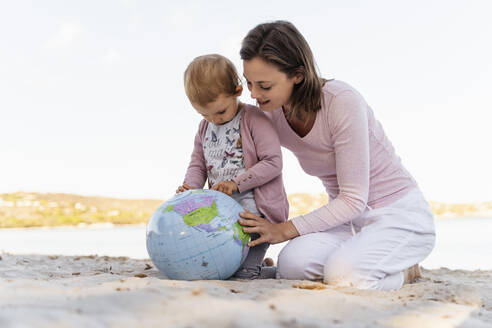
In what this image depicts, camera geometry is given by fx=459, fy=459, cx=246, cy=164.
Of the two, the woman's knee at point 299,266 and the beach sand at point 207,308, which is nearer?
the beach sand at point 207,308

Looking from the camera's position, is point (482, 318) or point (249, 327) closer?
point (249, 327)

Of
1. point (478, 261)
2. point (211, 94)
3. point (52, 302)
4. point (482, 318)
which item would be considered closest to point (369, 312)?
point (482, 318)

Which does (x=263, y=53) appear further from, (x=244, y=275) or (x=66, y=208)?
(x=66, y=208)

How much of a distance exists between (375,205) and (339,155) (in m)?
0.59

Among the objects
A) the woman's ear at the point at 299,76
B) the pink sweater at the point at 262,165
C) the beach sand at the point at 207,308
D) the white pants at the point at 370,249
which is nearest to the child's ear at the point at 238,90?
the pink sweater at the point at 262,165

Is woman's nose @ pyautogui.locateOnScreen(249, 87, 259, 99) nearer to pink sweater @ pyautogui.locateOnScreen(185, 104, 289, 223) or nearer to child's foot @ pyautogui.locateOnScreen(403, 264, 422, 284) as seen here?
pink sweater @ pyautogui.locateOnScreen(185, 104, 289, 223)

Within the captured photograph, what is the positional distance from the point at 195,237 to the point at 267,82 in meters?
1.21

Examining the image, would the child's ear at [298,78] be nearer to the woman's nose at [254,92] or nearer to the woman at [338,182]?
the woman at [338,182]

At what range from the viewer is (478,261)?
695cm

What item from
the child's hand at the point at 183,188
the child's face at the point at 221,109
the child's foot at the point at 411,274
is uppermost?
the child's face at the point at 221,109

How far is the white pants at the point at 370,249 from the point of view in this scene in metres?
3.26

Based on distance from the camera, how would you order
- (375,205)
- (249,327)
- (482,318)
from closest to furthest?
(249,327)
(482,318)
(375,205)

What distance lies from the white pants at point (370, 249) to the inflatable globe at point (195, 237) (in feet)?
1.62

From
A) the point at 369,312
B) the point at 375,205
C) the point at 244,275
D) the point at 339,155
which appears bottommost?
the point at 244,275
